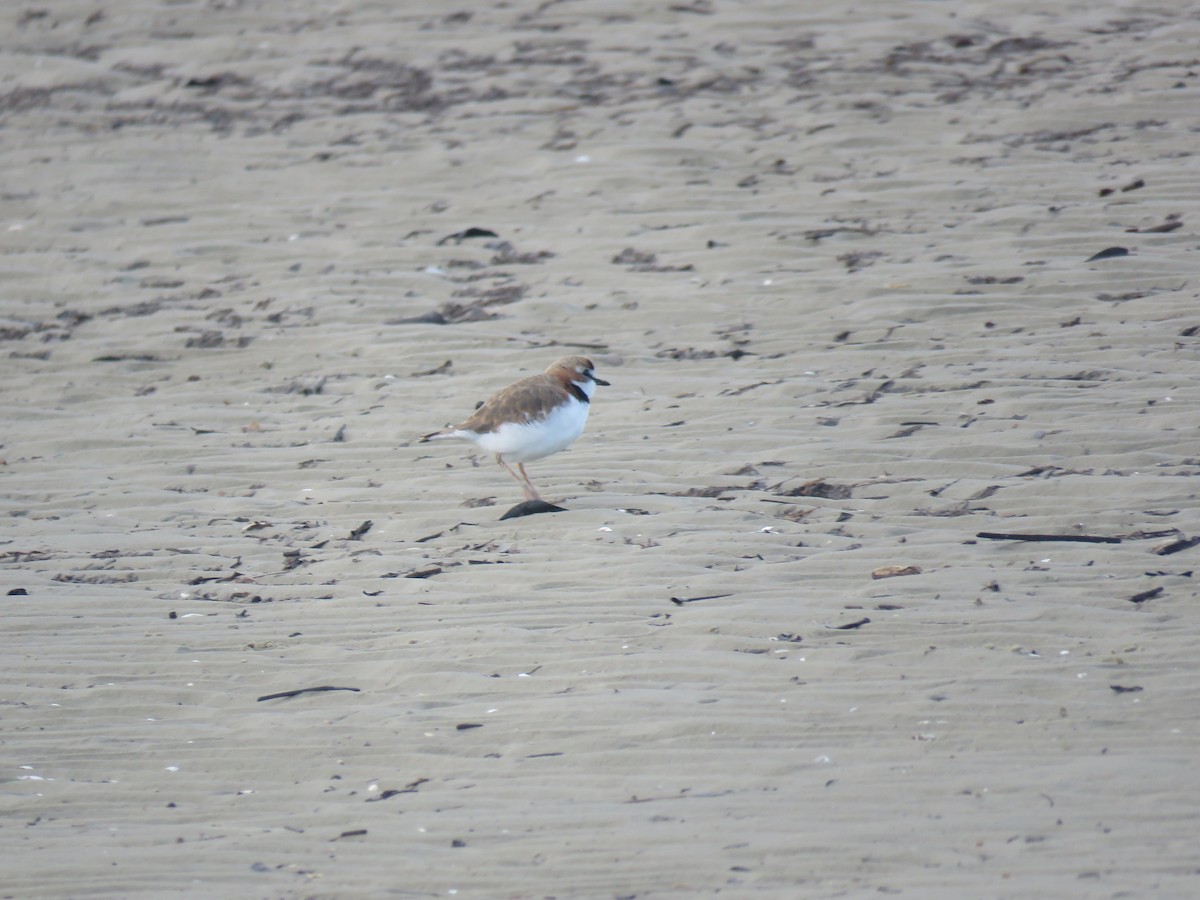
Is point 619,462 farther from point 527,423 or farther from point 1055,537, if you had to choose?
point 1055,537

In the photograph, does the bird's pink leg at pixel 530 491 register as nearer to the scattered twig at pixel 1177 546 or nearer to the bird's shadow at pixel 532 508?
the bird's shadow at pixel 532 508

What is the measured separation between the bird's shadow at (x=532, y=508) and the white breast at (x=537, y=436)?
245 mm

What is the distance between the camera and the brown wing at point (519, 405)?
6.51 metres

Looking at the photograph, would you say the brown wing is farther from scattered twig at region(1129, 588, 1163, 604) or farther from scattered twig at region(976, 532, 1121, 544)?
scattered twig at region(1129, 588, 1163, 604)

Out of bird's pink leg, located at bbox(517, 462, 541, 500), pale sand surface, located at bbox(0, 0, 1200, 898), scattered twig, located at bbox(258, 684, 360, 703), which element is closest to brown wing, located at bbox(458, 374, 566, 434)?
bird's pink leg, located at bbox(517, 462, 541, 500)

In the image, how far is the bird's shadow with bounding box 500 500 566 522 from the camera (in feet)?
21.6

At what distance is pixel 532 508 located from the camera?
6586 millimetres

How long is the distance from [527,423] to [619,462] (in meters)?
0.94

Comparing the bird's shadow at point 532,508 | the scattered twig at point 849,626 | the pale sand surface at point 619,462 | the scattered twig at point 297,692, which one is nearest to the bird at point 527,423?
the bird's shadow at point 532,508

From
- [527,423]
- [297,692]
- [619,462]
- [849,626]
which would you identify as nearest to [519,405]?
[527,423]

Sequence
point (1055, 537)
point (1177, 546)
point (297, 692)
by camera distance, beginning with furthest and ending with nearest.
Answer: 1. point (1055, 537)
2. point (1177, 546)
3. point (297, 692)

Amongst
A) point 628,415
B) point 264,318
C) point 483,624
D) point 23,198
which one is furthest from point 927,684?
point 23,198

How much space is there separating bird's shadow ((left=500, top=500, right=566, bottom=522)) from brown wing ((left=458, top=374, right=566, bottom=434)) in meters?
0.39

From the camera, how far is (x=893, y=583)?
537 centimetres
